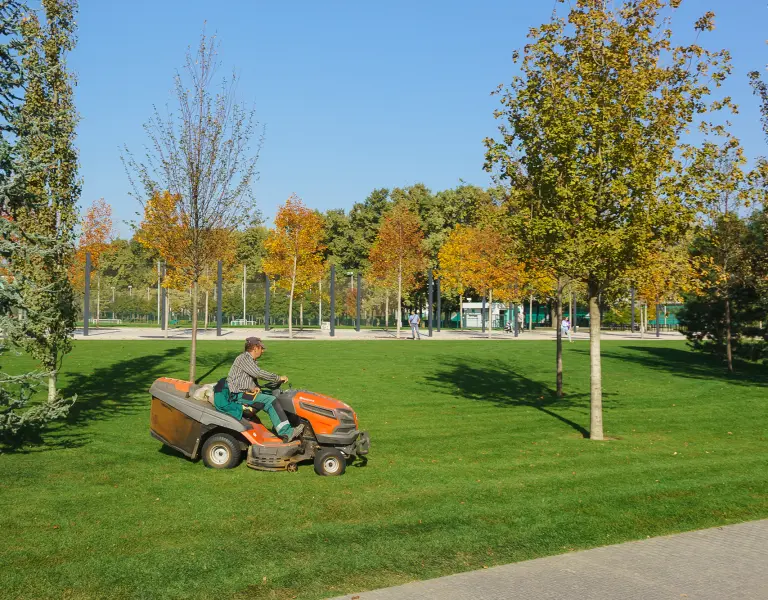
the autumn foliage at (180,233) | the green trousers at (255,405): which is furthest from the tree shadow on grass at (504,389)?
the autumn foliage at (180,233)

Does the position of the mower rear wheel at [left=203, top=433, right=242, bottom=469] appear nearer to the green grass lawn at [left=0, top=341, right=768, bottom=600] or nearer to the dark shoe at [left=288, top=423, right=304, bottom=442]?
the green grass lawn at [left=0, top=341, right=768, bottom=600]

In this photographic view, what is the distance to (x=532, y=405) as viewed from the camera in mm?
17750

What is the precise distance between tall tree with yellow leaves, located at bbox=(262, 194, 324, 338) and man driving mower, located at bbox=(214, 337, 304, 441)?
1287 inches

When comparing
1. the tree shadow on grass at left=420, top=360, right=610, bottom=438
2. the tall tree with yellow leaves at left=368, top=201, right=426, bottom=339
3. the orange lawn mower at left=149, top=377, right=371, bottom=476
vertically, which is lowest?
the tree shadow on grass at left=420, top=360, right=610, bottom=438

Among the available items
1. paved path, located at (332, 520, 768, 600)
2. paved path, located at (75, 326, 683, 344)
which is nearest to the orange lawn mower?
paved path, located at (332, 520, 768, 600)

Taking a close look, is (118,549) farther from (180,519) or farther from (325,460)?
(325,460)

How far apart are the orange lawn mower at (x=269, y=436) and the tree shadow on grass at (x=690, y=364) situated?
1762cm

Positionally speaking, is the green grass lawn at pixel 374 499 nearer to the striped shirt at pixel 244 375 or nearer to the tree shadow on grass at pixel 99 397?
the tree shadow on grass at pixel 99 397

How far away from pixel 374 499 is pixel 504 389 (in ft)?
41.5

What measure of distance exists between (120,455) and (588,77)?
10095 mm

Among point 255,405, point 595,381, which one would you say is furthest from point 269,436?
point 595,381

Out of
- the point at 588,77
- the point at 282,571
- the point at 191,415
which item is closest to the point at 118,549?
the point at 282,571

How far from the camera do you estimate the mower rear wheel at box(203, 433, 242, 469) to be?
9859 millimetres

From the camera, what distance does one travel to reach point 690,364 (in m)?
29.1
